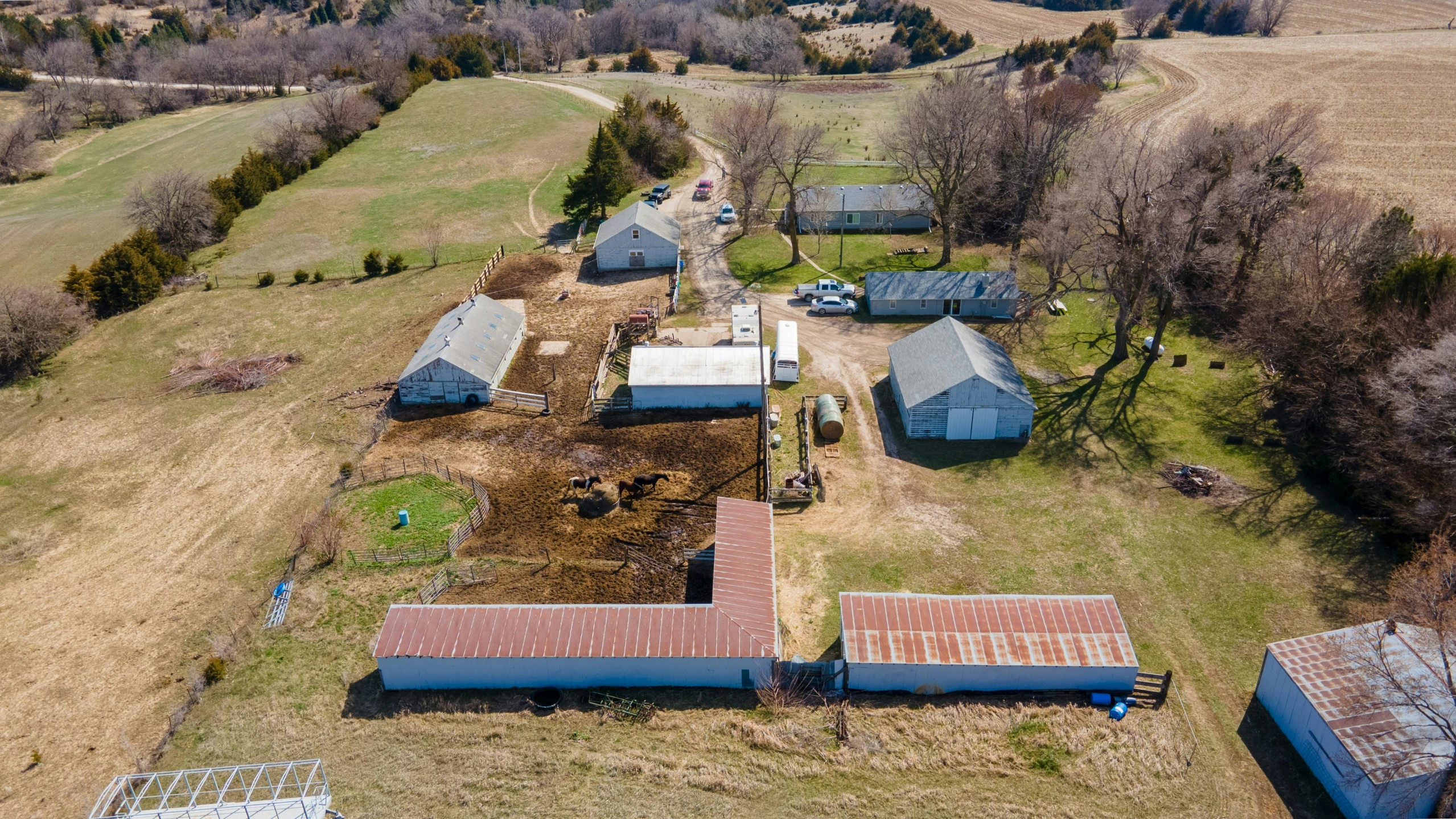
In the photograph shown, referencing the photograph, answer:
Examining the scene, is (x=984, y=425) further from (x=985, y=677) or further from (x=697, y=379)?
(x=985, y=677)

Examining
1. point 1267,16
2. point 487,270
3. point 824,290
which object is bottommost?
point 824,290

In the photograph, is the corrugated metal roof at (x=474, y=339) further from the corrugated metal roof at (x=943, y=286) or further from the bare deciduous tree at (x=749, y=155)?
the bare deciduous tree at (x=749, y=155)

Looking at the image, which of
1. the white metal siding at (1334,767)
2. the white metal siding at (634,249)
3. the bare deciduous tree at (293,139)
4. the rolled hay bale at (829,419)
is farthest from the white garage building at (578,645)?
the bare deciduous tree at (293,139)

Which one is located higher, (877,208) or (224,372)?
(877,208)

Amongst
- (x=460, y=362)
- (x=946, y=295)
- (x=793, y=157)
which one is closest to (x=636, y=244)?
(x=793, y=157)

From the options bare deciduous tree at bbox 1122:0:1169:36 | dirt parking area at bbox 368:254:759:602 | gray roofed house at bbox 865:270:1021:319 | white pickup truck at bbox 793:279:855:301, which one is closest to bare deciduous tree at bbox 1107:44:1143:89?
bare deciduous tree at bbox 1122:0:1169:36

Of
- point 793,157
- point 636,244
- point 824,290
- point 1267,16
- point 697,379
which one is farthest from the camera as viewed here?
point 1267,16
